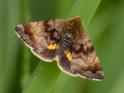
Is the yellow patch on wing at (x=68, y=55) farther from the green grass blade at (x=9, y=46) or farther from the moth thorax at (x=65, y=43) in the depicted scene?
the green grass blade at (x=9, y=46)

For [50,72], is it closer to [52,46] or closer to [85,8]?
[52,46]

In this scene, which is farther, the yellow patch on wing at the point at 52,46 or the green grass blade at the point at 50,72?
the yellow patch on wing at the point at 52,46

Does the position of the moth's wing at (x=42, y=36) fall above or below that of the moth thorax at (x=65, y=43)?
above

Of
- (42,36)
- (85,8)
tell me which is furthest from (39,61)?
(85,8)

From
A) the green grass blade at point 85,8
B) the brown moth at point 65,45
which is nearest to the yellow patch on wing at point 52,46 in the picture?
the brown moth at point 65,45

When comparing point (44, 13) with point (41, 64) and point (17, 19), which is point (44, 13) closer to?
point (17, 19)

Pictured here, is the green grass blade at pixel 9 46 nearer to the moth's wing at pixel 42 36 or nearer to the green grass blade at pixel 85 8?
the moth's wing at pixel 42 36

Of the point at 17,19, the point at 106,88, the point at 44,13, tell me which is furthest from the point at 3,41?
the point at 106,88
